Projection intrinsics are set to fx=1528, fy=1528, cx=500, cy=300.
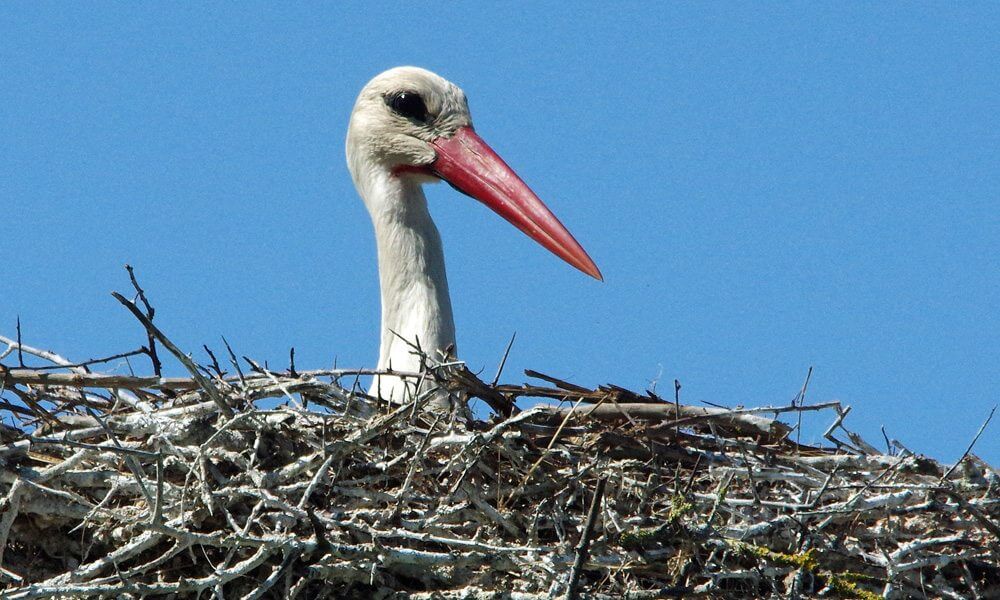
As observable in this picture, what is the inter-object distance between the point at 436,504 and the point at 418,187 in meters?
1.77

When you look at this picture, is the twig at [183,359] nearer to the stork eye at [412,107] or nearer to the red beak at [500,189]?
the red beak at [500,189]

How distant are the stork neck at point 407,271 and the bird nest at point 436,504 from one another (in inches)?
38.9

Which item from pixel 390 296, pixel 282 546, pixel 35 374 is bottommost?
→ pixel 282 546

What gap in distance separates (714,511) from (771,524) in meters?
0.14

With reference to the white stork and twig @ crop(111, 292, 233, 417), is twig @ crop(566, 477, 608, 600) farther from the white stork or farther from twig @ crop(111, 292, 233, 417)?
the white stork

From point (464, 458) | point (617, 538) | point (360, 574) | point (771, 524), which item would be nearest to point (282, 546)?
point (360, 574)

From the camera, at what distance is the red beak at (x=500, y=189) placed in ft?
14.6

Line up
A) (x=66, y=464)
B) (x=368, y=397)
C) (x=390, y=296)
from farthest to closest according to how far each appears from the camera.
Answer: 1. (x=390, y=296)
2. (x=368, y=397)
3. (x=66, y=464)

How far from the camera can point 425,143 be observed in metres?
4.70

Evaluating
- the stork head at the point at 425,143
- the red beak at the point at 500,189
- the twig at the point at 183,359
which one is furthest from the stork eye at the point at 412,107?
the twig at the point at 183,359

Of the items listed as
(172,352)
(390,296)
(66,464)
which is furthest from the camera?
(390,296)

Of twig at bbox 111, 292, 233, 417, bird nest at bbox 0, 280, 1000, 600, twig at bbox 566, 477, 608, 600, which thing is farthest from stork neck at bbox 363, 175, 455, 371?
twig at bbox 566, 477, 608, 600

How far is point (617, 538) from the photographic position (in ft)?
10.6

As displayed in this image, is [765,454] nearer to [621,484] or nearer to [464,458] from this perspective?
[621,484]
